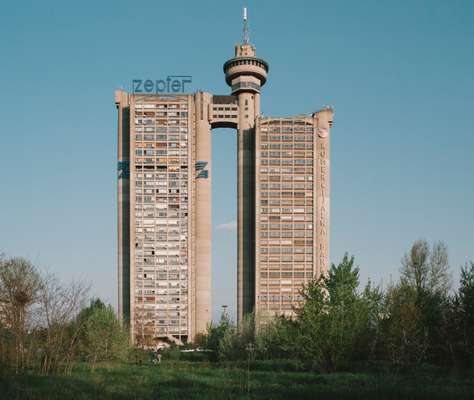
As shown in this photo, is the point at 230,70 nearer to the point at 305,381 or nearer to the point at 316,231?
the point at 316,231

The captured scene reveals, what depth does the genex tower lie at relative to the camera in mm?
102000

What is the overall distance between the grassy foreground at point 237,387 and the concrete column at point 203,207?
7470cm

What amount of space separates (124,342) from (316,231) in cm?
5877

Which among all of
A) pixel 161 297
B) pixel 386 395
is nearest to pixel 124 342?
pixel 386 395

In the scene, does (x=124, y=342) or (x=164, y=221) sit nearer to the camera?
(x=124, y=342)

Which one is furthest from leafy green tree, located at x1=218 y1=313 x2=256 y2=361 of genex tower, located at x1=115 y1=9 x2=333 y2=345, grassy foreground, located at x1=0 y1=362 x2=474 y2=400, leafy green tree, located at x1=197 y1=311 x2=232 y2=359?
genex tower, located at x1=115 y1=9 x2=333 y2=345

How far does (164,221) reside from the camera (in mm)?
105125

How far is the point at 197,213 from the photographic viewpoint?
357ft

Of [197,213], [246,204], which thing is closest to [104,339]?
[197,213]

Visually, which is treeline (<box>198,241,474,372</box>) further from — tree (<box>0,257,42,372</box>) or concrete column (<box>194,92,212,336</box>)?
concrete column (<box>194,92,212,336</box>)

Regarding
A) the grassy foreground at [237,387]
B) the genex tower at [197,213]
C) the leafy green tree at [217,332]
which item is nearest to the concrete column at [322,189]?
the genex tower at [197,213]

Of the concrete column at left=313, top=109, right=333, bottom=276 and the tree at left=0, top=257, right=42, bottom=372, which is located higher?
the concrete column at left=313, top=109, right=333, bottom=276

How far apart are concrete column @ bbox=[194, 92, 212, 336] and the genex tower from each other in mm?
247

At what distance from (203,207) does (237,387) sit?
8358 centimetres
